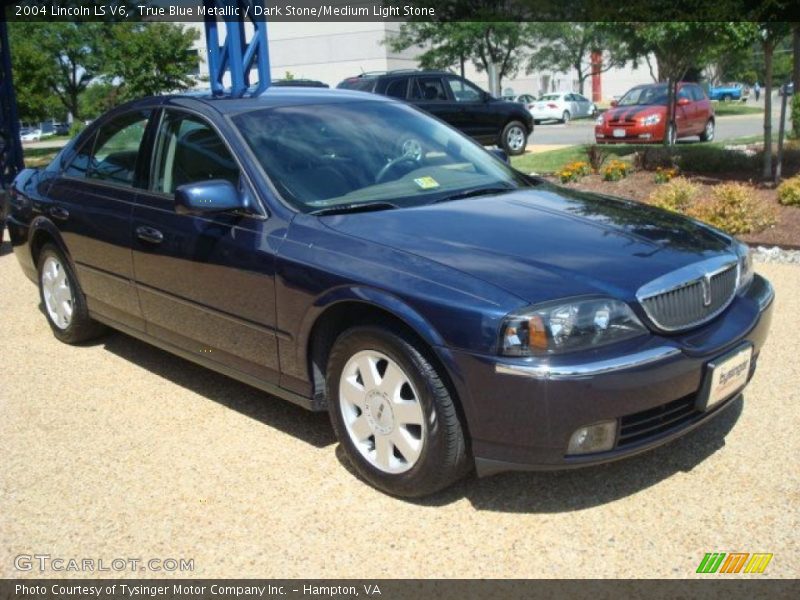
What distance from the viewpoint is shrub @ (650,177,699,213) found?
860 cm

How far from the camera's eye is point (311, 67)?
48625mm

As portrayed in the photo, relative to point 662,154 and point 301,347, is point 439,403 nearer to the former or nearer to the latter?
point 301,347

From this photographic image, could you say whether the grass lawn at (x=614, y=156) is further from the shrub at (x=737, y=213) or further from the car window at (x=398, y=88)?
the shrub at (x=737, y=213)

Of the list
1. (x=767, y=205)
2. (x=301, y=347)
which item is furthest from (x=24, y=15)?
(x=301, y=347)

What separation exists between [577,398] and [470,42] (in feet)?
104

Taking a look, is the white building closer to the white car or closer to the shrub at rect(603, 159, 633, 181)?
the white car

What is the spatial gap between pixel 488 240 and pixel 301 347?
37.1 inches

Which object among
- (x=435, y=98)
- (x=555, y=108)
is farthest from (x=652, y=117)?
(x=555, y=108)

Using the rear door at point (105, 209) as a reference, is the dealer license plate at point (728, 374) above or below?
below

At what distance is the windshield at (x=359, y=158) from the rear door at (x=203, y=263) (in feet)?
0.68

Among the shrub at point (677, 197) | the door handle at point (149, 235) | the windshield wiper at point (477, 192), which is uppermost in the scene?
the windshield wiper at point (477, 192)

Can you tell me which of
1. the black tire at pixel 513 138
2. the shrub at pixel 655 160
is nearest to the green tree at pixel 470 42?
the black tire at pixel 513 138

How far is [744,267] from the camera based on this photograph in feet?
12.5

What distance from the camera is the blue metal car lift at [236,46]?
928 centimetres
